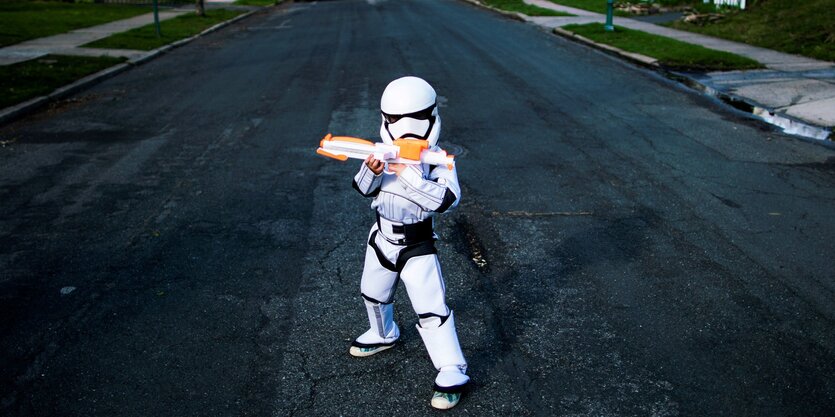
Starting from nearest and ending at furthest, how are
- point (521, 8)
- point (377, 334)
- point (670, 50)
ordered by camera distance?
point (377, 334) < point (670, 50) < point (521, 8)

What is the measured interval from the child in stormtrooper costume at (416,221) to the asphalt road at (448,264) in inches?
11.8

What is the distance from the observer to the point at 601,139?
8.87m

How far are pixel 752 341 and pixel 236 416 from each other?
310 centimetres

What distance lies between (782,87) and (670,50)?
4.03 meters

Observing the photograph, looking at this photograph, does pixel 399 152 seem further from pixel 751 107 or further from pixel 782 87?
pixel 782 87

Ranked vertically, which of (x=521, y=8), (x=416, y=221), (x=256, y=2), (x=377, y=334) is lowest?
(x=377, y=334)

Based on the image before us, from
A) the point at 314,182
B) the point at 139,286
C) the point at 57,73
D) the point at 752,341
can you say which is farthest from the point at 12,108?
the point at 752,341

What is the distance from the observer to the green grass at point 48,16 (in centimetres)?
1914

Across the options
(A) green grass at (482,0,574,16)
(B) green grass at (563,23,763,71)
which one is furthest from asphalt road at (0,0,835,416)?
(A) green grass at (482,0,574,16)

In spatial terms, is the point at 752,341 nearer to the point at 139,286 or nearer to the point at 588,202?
the point at 588,202

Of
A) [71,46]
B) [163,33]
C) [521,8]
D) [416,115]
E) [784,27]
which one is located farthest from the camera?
[521,8]

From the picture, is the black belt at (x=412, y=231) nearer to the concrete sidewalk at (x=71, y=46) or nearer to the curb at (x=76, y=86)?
the curb at (x=76, y=86)

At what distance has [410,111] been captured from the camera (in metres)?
3.45

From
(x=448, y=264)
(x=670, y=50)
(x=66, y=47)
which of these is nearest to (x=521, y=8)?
(x=670, y=50)
